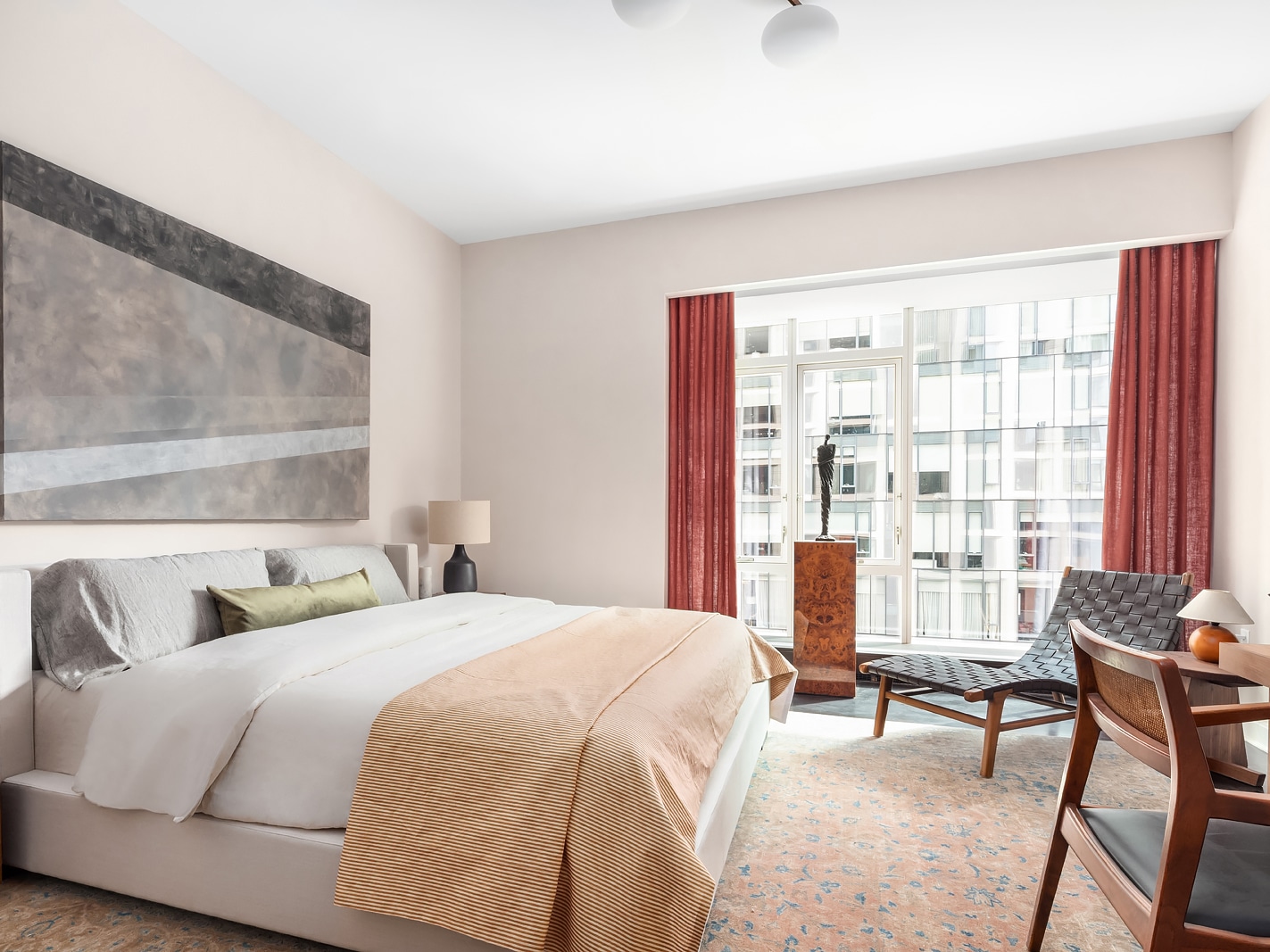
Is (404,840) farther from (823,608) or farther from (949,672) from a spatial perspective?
(823,608)

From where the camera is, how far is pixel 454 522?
4.06 m

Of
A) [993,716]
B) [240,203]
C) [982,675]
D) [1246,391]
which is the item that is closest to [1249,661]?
[993,716]

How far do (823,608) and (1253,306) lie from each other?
8.09ft

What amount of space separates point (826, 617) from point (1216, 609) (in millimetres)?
1750

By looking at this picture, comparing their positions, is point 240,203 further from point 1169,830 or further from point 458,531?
point 1169,830

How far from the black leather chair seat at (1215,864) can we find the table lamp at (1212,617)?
5.51 ft

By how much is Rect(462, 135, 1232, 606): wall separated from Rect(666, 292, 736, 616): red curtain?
105 mm

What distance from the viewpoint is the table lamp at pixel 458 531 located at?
13.3ft

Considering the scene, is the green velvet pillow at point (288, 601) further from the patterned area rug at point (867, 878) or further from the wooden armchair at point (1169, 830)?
the wooden armchair at point (1169, 830)

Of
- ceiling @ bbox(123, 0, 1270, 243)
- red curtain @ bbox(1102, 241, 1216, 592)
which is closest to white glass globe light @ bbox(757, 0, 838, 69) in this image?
ceiling @ bbox(123, 0, 1270, 243)

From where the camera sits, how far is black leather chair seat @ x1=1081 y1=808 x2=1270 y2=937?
117 cm

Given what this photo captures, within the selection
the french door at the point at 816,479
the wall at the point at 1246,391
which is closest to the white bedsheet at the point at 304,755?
the french door at the point at 816,479

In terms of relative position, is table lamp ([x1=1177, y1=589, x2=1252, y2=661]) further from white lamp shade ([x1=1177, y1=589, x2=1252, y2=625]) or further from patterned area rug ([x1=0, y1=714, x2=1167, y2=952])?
patterned area rug ([x1=0, y1=714, x2=1167, y2=952])

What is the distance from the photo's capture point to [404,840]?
Answer: 4.86 ft
